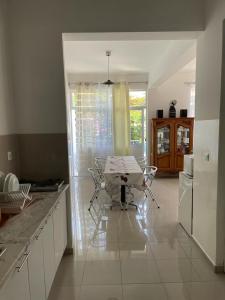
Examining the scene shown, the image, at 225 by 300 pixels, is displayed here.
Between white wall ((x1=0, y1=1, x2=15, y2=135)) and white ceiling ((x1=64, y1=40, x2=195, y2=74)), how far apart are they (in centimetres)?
148

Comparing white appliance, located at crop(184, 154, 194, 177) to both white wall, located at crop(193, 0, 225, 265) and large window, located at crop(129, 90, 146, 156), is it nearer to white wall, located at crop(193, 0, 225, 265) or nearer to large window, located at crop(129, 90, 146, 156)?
white wall, located at crop(193, 0, 225, 265)

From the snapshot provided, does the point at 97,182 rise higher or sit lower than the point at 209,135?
lower

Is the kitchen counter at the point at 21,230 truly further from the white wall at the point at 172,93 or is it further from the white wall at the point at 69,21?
the white wall at the point at 172,93

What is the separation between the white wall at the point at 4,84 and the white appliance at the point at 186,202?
2.36 metres

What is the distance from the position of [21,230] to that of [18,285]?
33cm

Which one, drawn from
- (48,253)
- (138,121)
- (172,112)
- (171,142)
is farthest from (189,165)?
(138,121)

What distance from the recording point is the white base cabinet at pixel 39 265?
3.95 ft

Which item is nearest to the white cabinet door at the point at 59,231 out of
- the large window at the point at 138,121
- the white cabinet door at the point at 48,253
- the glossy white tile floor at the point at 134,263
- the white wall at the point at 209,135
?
the white cabinet door at the point at 48,253

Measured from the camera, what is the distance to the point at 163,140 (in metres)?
6.45

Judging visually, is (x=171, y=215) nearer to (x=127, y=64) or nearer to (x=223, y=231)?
(x=223, y=231)

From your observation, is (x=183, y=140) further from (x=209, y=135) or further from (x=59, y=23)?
(x=59, y=23)

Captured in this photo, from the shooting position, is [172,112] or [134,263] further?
[172,112]

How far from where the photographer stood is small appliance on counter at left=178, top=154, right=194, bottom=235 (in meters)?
3.12

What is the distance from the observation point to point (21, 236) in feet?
4.59
